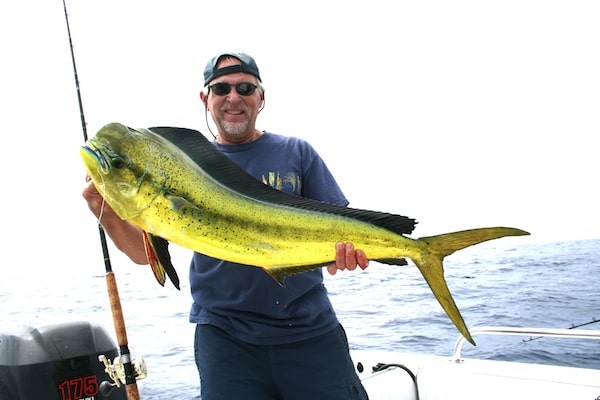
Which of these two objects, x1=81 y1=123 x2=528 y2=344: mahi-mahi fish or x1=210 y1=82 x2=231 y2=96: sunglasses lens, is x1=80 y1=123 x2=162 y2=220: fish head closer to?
x1=81 y1=123 x2=528 y2=344: mahi-mahi fish

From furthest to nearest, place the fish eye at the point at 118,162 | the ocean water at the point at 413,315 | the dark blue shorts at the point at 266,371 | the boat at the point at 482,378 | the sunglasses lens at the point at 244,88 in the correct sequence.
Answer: the ocean water at the point at 413,315 < the boat at the point at 482,378 < the sunglasses lens at the point at 244,88 < the dark blue shorts at the point at 266,371 < the fish eye at the point at 118,162

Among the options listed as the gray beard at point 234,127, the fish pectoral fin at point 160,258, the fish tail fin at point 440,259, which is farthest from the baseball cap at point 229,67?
the fish tail fin at point 440,259

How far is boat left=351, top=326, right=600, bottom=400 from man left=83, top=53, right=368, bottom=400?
200 cm

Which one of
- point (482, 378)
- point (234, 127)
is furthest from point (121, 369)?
point (482, 378)

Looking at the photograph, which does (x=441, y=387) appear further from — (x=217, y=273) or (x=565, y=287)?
(x=565, y=287)

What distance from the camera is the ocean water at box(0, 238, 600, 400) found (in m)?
9.00

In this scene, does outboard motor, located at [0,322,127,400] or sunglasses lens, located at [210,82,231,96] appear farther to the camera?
outboard motor, located at [0,322,127,400]

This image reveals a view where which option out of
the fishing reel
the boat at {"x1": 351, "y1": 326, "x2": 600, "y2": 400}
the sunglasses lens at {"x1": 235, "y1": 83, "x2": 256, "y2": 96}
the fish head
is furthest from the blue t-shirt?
the boat at {"x1": 351, "y1": 326, "x2": 600, "y2": 400}

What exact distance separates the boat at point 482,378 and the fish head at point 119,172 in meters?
3.24

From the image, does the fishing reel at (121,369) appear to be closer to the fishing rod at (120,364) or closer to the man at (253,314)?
the fishing rod at (120,364)

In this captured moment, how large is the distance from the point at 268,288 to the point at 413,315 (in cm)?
1177

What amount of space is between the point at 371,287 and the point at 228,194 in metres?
20.6

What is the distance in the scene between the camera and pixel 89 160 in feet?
6.41

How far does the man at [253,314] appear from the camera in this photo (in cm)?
273
